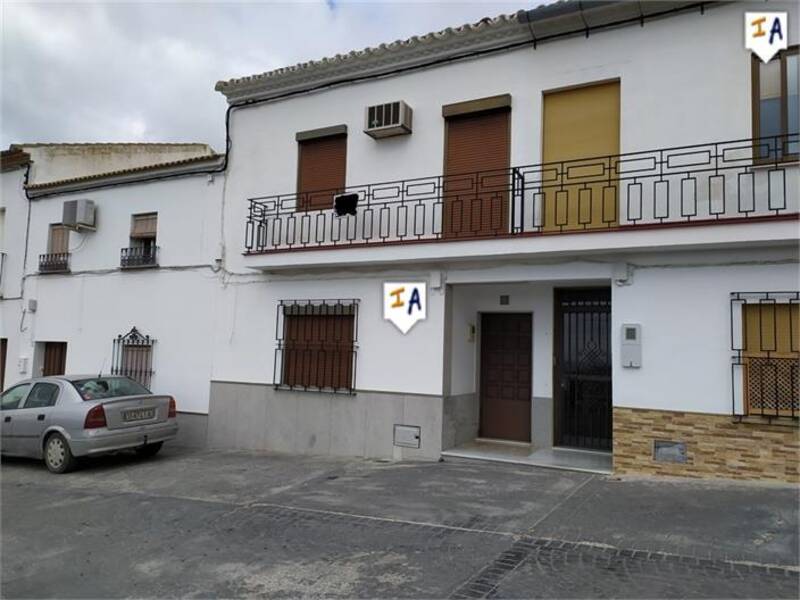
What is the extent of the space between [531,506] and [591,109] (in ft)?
17.6

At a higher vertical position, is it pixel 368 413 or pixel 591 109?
pixel 591 109

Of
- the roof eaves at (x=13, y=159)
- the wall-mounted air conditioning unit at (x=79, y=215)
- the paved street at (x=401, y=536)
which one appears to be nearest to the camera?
the paved street at (x=401, y=536)

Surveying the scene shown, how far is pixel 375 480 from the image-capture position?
766 centimetres

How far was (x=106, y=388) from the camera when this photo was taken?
9352mm

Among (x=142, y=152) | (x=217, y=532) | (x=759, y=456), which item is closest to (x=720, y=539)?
(x=759, y=456)

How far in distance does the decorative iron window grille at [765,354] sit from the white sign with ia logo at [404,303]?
411 cm

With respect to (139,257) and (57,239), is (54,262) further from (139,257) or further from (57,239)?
Result: (139,257)

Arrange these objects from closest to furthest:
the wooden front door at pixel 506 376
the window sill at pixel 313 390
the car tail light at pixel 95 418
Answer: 1. the car tail light at pixel 95 418
2. the wooden front door at pixel 506 376
3. the window sill at pixel 313 390

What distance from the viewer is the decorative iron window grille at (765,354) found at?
22.1 ft

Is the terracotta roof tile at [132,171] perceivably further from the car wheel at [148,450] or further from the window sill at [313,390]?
the car wheel at [148,450]

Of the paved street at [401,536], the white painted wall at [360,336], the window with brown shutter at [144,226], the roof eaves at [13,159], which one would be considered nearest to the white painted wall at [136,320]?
the white painted wall at [360,336]

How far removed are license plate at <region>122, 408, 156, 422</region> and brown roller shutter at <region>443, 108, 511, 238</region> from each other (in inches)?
212

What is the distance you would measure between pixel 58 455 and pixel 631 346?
27.0ft

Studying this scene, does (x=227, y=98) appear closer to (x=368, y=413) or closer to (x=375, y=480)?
(x=368, y=413)
